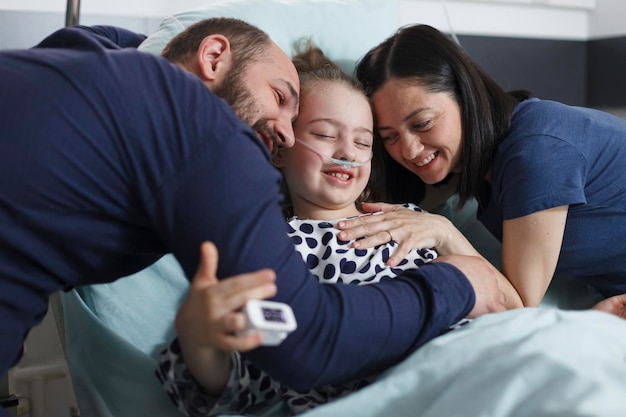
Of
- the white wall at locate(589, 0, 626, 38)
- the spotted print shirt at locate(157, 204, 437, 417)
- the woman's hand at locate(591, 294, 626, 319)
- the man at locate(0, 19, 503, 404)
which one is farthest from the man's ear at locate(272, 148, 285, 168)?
the white wall at locate(589, 0, 626, 38)

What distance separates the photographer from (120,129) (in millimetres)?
995

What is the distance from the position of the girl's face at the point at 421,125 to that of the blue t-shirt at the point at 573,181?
4.6 inches

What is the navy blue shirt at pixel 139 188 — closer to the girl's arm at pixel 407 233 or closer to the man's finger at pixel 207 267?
the man's finger at pixel 207 267

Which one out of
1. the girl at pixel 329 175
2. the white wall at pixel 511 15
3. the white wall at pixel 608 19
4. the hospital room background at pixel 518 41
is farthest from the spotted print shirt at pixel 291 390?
the white wall at pixel 608 19

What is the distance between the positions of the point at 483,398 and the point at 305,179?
784mm

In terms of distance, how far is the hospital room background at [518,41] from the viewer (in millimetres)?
2205

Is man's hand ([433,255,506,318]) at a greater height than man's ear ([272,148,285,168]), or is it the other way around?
man's ear ([272,148,285,168])

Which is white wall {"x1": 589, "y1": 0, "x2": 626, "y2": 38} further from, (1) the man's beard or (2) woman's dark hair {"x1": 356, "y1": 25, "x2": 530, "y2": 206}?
(1) the man's beard

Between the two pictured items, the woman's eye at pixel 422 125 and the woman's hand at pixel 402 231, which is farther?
the woman's eye at pixel 422 125

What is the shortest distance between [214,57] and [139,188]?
46cm

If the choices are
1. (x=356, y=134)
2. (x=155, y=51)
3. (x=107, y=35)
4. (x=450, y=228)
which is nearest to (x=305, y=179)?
(x=356, y=134)

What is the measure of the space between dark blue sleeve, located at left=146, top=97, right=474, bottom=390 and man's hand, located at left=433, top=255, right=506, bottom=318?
0.56ft

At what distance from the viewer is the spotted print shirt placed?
1.21 metres

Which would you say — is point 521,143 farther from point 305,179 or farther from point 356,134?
point 305,179
